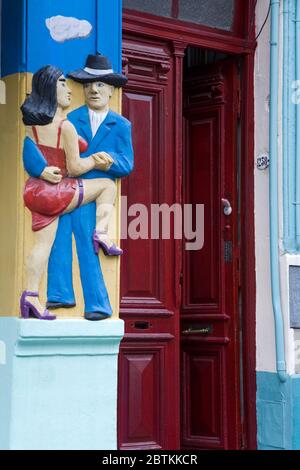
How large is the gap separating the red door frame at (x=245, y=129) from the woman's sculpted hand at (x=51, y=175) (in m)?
1.39

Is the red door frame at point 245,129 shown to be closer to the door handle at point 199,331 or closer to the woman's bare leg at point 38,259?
the door handle at point 199,331

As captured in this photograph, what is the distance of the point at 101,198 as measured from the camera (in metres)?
4.97

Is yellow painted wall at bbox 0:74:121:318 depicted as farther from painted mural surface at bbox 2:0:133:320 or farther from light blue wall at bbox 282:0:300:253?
light blue wall at bbox 282:0:300:253

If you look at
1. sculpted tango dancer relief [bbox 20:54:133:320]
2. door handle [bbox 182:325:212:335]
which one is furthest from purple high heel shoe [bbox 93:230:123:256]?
door handle [bbox 182:325:212:335]

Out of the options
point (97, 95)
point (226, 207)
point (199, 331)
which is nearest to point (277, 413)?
point (199, 331)

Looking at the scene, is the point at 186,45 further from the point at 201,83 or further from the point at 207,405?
the point at 207,405

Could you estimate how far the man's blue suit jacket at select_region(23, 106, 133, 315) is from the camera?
4.79m

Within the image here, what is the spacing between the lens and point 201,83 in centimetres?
664

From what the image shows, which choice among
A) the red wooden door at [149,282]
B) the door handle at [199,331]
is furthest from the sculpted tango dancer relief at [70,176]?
the door handle at [199,331]

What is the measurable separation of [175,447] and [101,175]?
1.90 metres

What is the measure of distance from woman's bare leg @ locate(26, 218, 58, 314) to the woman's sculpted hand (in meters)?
0.22

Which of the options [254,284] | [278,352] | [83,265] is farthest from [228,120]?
[83,265]

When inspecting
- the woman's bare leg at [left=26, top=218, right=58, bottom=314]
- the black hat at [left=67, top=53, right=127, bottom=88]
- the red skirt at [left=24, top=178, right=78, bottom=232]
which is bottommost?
the woman's bare leg at [left=26, top=218, right=58, bottom=314]

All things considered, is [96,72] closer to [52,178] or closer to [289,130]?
[52,178]
